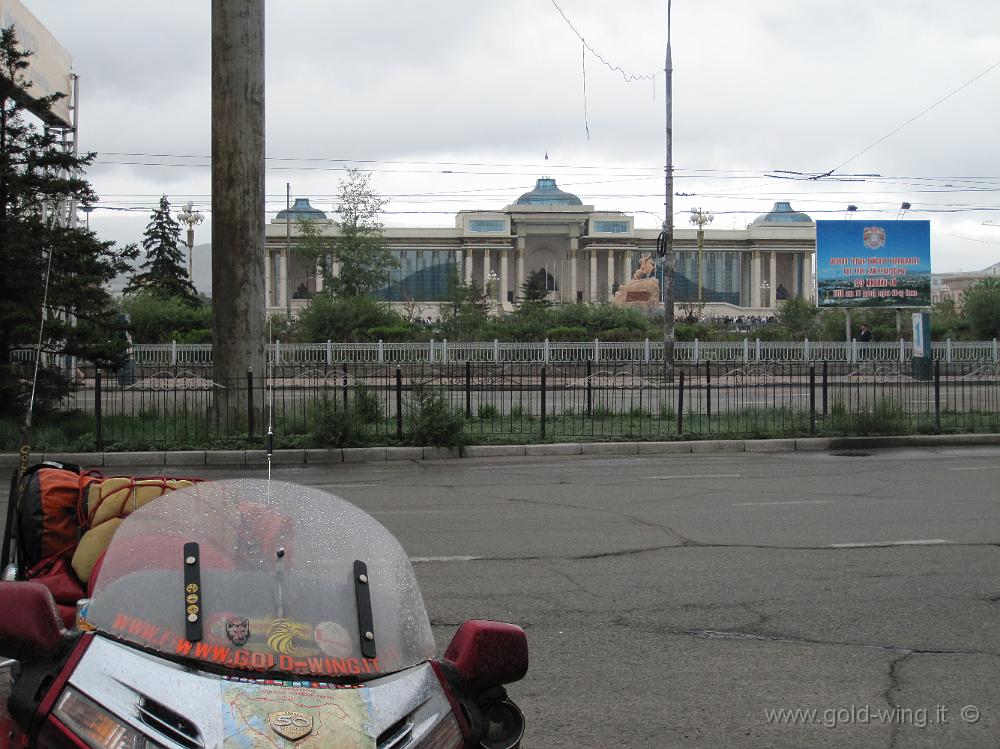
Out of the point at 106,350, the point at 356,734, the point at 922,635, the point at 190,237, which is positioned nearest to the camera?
the point at 356,734

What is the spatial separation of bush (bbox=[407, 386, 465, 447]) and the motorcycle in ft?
43.4

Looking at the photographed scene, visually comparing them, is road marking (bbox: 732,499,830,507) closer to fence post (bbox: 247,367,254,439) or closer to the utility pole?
fence post (bbox: 247,367,254,439)

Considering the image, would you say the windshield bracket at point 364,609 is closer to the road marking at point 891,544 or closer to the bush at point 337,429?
the road marking at point 891,544

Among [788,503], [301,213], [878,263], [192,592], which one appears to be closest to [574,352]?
[878,263]

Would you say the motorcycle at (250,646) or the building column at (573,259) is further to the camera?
the building column at (573,259)

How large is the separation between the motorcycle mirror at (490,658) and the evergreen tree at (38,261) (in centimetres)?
1538

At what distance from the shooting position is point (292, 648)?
2.80m

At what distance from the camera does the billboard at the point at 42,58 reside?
34.2m

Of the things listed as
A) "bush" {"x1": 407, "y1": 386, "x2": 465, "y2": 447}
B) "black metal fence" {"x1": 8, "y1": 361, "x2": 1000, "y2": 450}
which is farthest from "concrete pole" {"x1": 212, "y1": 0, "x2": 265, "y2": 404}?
"bush" {"x1": 407, "y1": 386, "x2": 465, "y2": 447}

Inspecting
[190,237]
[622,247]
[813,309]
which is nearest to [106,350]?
[813,309]

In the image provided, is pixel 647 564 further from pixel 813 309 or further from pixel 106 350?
pixel 813 309

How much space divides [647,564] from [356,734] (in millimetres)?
6007

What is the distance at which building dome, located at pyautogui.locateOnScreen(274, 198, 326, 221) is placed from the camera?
79.9 metres

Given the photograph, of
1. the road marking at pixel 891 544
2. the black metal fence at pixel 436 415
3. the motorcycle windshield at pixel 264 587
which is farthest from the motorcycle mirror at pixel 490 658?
the black metal fence at pixel 436 415
